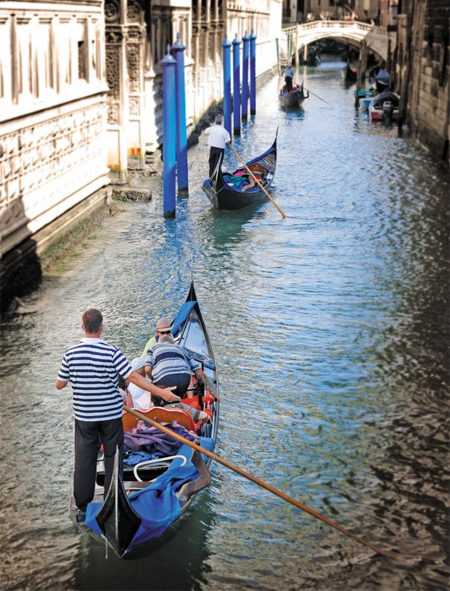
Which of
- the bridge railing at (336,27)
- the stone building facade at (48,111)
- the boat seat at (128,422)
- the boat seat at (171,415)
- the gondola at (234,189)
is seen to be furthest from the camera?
the bridge railing at (336,27)

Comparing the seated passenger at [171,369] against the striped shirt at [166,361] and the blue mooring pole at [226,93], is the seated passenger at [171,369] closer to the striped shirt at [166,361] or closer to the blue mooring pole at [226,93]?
the striped shirt at [166,361]

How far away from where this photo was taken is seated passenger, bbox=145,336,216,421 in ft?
20.2

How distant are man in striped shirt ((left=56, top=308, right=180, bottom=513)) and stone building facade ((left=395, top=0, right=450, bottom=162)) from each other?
45.2 ft

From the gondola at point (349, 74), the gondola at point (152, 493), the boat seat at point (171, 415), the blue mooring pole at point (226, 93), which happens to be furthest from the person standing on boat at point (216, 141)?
the gondola at point (349, 74)

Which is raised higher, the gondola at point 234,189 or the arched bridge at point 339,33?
the arched bridge at point 339,33

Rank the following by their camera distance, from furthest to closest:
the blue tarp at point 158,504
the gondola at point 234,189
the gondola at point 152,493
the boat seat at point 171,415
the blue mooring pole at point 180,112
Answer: the blue mooring pole at point 180,112
the gondola at point 234,189
the boat seat at point 171,415
the blue tarp at point 158,504
the gondola at point 152,493

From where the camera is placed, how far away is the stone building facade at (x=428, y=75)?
60.6 feet

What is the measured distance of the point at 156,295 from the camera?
9.77m

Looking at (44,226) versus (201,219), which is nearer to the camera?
(44,226)

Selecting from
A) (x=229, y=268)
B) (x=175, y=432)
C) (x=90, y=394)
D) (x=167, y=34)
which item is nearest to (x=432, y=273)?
(x=229, y=268)

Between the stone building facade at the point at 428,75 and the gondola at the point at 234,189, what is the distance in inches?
162

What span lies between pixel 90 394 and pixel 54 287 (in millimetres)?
5256

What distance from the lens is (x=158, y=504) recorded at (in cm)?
493

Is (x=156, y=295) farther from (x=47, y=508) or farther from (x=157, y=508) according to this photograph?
(x=157, y=508)
